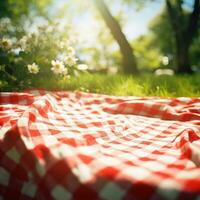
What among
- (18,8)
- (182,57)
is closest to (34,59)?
(182,57)

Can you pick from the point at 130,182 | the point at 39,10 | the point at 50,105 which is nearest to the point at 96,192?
the point at 130,182

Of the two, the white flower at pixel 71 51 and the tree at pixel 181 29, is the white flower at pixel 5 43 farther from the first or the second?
the tree at pixel 181 29

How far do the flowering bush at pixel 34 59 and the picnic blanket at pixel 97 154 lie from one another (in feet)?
4.30

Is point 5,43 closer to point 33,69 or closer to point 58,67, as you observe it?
point 33,69

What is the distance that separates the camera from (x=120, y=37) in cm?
622

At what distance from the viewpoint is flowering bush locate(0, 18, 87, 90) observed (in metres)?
3.62

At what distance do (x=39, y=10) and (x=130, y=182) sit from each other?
1293 centimetres

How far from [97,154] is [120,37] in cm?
503

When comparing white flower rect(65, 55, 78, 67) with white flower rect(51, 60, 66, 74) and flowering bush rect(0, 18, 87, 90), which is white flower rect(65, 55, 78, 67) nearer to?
flowering bush rect(0, 18, 87, 90)

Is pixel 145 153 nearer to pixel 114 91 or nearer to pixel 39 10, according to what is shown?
pixel 114 91

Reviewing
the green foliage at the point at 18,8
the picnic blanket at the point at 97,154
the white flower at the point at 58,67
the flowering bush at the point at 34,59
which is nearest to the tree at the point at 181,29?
the flowering bush at the point at 34,59

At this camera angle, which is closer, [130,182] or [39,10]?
[130,182]

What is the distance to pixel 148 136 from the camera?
194 cm

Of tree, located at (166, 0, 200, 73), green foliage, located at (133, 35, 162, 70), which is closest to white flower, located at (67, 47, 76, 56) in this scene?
tree, located at (166, 0, 200, 73)
